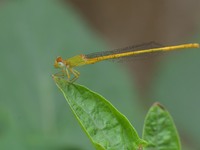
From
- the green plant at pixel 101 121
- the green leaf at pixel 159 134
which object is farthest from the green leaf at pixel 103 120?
the green leaf at pixel 159 134

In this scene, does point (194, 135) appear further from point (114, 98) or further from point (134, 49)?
point (134, 49)

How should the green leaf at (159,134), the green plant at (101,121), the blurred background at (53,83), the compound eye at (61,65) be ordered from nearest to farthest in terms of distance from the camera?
1. the green plant at (101,121)
2. the green leaf at (159,134)
3. the compound eye at (61,65)
4. the blurred background at (53,83)

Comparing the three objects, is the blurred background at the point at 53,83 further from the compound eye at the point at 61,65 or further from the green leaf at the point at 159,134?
the green leaf at the point at 159,134

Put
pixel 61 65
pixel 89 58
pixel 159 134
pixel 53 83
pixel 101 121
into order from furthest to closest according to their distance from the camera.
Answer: pixel 53 83
pixel 89 58
pixel 61 65
pixel 159 134
pixel 101 121

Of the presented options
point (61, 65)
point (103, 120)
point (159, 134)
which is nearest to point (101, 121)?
point (103, 120)

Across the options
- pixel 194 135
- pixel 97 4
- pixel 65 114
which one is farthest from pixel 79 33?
pixel 97 4

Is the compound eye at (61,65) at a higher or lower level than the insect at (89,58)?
lower

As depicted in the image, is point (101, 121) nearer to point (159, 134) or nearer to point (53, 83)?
point (159, 134)
